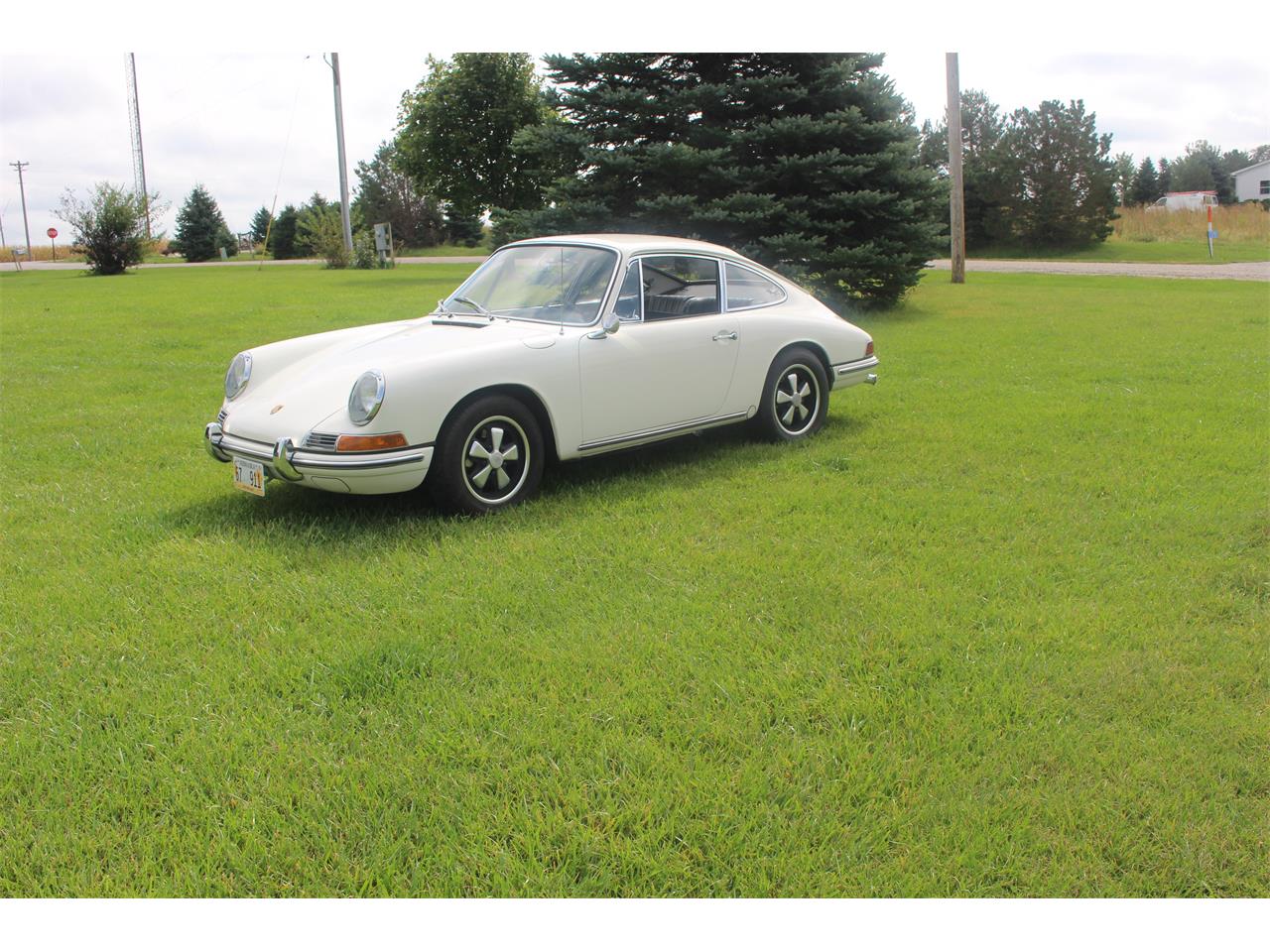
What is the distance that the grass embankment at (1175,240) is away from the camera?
33.8m

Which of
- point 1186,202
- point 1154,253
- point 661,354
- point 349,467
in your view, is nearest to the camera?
point 349,467

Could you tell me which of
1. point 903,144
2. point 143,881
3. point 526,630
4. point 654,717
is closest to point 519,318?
point 526,630

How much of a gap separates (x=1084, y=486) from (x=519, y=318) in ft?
11.6

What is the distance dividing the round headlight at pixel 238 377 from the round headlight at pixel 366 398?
4.12ft

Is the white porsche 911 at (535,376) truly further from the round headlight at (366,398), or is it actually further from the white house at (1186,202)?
the white house at (1186,202)

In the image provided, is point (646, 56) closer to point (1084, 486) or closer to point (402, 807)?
point (1084, 486)

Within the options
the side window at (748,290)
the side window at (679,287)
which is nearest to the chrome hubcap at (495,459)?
the side window at (679,287)

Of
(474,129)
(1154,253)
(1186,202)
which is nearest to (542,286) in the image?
(474,129)

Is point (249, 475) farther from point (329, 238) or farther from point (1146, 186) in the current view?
point (1146, 186)

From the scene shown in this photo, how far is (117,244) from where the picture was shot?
35844 millimetres

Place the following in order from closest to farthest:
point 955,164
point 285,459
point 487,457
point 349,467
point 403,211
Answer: point 349,467 < point 285,459 < point 487,457 < point 955,164 < point 403,211

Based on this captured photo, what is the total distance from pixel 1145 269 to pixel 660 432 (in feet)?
89.8

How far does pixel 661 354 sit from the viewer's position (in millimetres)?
6031

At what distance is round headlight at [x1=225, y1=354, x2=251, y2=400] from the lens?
5.87 metres
